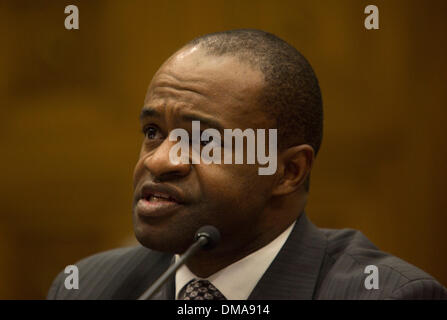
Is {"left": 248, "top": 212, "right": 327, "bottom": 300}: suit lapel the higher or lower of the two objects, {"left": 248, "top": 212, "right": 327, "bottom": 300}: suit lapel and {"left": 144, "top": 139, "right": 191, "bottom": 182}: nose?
the lower

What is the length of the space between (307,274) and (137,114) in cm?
113

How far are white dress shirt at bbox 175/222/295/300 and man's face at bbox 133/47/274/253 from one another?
0.21ft

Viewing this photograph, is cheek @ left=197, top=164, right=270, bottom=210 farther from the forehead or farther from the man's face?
the forehead

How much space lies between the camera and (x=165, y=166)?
1502mm

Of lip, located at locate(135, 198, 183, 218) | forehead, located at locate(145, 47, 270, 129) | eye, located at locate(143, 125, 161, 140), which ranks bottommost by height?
lip, located at locate(135, 198, 183, 218)

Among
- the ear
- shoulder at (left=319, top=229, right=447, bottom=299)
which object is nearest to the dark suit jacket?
shoulder at (left=319, top=229, right=447, bottom=299)

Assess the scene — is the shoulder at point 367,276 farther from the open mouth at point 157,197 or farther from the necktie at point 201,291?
the open mouth at point 157,197

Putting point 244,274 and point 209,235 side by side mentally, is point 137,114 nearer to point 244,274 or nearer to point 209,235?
point 244,274

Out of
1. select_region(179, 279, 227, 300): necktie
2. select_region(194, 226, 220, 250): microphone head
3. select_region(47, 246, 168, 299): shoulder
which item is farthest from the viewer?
select_region(47, 246, 168, 299): shoulder

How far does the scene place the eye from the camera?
5.24ft

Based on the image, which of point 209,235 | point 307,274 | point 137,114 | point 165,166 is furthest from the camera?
point 137,114

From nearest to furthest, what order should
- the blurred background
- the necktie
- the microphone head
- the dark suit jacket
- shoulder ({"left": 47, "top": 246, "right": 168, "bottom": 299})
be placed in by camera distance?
the microphone head, the dark suit jacket, the necktie, shoulder ({"left": 47, "top": 246, "right": 168, "bottom": 299}), the blurred background

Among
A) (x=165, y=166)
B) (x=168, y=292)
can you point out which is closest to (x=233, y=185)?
(x=165, y=166)
